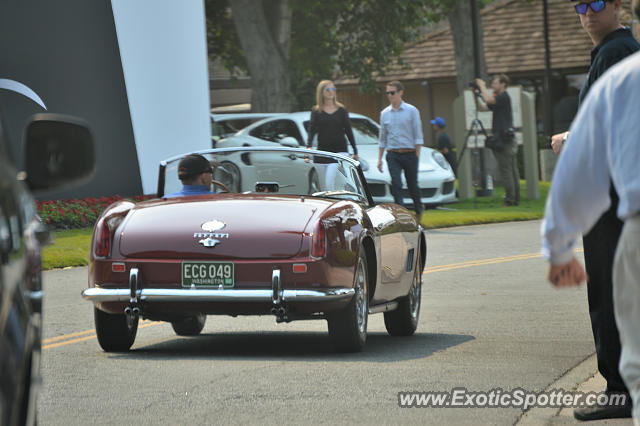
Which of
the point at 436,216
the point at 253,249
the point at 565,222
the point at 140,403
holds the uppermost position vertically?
the point at 565,222

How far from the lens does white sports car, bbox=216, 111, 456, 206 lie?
75.8 ft

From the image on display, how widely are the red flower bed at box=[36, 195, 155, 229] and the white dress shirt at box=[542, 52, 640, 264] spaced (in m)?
16.9

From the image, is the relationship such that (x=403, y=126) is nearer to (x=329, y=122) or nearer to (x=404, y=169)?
(x=404, y=169)

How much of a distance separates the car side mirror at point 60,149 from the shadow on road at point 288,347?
4811mm

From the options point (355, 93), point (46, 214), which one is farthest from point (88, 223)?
point (355, 93)

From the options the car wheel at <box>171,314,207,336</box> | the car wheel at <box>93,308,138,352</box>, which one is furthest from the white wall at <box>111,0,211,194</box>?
the car wheel at <box>93,308,138,352</box>

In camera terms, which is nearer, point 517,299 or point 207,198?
point 207,198

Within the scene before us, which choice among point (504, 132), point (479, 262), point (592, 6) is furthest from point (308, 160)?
point (504, 132)

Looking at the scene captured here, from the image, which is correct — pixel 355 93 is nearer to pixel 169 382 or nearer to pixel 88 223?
pixel 88 223

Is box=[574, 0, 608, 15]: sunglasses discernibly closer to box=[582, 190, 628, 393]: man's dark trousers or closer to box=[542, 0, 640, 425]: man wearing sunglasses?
box=[582, 190, 628, 393]: man's dark trousers

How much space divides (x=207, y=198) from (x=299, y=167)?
38.1 inches

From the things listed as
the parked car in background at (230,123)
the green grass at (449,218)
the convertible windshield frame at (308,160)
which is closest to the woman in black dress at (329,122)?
the green grass at (449,218)

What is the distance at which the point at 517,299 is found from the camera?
12188 millimetres

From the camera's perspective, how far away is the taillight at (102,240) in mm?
8773
